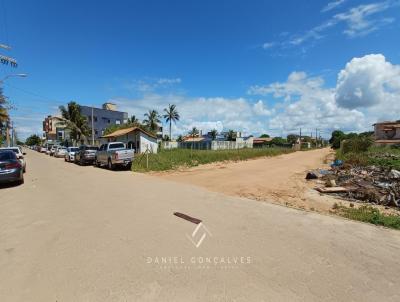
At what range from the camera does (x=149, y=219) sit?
6.52 metres

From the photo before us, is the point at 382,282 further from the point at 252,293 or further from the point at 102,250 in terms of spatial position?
the point at 102,250

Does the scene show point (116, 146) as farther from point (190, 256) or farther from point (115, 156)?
point (190, 256)

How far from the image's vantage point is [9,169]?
11922 mm

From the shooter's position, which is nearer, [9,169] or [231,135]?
[9,169]

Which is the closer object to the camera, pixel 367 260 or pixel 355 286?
pixel 355 286

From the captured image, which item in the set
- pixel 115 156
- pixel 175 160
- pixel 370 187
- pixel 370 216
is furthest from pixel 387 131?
pixel 370 216

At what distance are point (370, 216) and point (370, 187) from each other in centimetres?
470

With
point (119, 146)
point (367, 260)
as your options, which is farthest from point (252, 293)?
point (119, 146)

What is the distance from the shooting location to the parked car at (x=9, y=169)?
1176cm

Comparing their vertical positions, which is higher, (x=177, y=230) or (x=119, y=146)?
(x=119, y=146)

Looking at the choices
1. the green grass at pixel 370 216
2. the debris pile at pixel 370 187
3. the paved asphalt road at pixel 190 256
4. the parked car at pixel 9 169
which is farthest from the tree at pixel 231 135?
the paved asphalt road at pixel 190 256

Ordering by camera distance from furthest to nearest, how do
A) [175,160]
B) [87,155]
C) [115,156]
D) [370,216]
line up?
1. [87,155]
2. [175,160]
3. [115,156]
4. [370,216]

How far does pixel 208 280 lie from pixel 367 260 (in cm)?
273

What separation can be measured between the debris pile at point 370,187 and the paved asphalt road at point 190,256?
3.83 metres
